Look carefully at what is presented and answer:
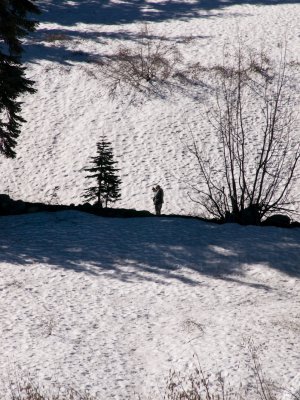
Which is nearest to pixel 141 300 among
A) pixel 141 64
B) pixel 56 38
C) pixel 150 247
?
pixel 150 247

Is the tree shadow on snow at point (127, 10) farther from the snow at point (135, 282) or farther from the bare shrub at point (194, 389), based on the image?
the bare shrub at point (194, 389)

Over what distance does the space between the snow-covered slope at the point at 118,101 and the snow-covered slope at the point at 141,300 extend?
590 centimetres

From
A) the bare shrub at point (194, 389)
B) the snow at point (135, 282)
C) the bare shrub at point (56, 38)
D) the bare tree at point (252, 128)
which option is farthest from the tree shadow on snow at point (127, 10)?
the bare shrub at point (194, 389)

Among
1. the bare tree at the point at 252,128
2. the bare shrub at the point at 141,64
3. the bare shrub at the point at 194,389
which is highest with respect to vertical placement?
the bare shrub at the point at 141,64

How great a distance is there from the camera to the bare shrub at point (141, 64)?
24.9 m

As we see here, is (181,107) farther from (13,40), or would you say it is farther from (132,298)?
(132,298)

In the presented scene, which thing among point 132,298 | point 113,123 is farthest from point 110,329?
point 113,123

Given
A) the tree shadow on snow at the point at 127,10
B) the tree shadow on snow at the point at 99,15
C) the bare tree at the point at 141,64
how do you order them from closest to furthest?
the bare tree at the point at 141,64 → the tree shadow on snow at the point at 99,15 → the tree shadow on snow at the point at 127,10

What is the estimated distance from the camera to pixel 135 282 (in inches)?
403

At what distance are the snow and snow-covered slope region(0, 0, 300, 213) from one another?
0.26 feet

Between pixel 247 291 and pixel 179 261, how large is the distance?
5.25ft

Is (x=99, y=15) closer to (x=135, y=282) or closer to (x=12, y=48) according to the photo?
(x=12, y=48)

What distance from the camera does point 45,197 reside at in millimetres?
19172

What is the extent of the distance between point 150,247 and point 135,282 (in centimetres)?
144
